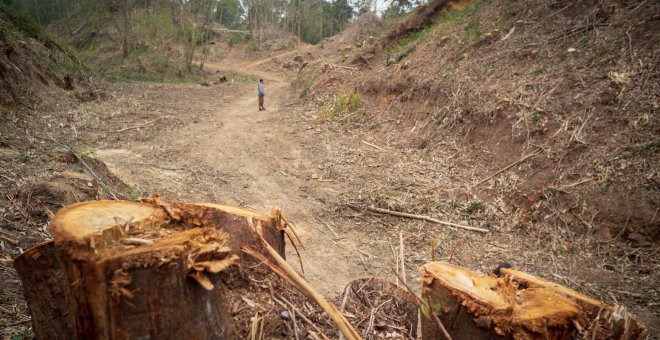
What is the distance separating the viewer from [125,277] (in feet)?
4.47

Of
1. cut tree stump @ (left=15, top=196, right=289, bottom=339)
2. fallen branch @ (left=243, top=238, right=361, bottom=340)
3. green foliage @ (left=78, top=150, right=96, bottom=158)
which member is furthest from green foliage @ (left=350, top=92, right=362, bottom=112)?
fallen branch @ (left=243, top=238, right=361, bottom=340)

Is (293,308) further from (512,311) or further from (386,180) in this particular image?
(386,180)

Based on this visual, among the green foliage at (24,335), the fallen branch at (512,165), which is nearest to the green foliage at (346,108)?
the fallen branch at (512,165)

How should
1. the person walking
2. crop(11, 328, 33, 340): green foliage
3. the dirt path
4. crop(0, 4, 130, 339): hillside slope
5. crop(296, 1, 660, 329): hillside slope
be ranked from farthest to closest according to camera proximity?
the person walking < the dirt path < crop(296, 1, 660, 329): hillside slope < crop(0, 4, 130, 339): hillside slope < crop(11, 328, 33, 340): green foliage

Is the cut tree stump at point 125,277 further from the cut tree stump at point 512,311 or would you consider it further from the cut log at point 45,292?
the cut tree stump at point 512,311

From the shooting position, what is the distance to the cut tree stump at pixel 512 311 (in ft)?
5.45

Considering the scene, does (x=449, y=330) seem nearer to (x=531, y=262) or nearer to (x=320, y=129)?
(x=531, y=262)

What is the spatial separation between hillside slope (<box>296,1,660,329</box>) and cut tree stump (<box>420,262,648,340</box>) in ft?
8.78

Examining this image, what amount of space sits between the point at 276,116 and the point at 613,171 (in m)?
9.39

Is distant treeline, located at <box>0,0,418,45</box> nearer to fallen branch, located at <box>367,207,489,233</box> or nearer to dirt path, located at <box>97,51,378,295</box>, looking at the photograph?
dirt path, located at <box>97,51,378,295</box>

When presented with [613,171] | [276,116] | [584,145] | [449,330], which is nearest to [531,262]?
[613,171]

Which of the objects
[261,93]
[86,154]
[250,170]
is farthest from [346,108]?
[86,154]

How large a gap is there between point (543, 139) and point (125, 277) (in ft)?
20.8

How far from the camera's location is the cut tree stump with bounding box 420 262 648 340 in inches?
65.4
